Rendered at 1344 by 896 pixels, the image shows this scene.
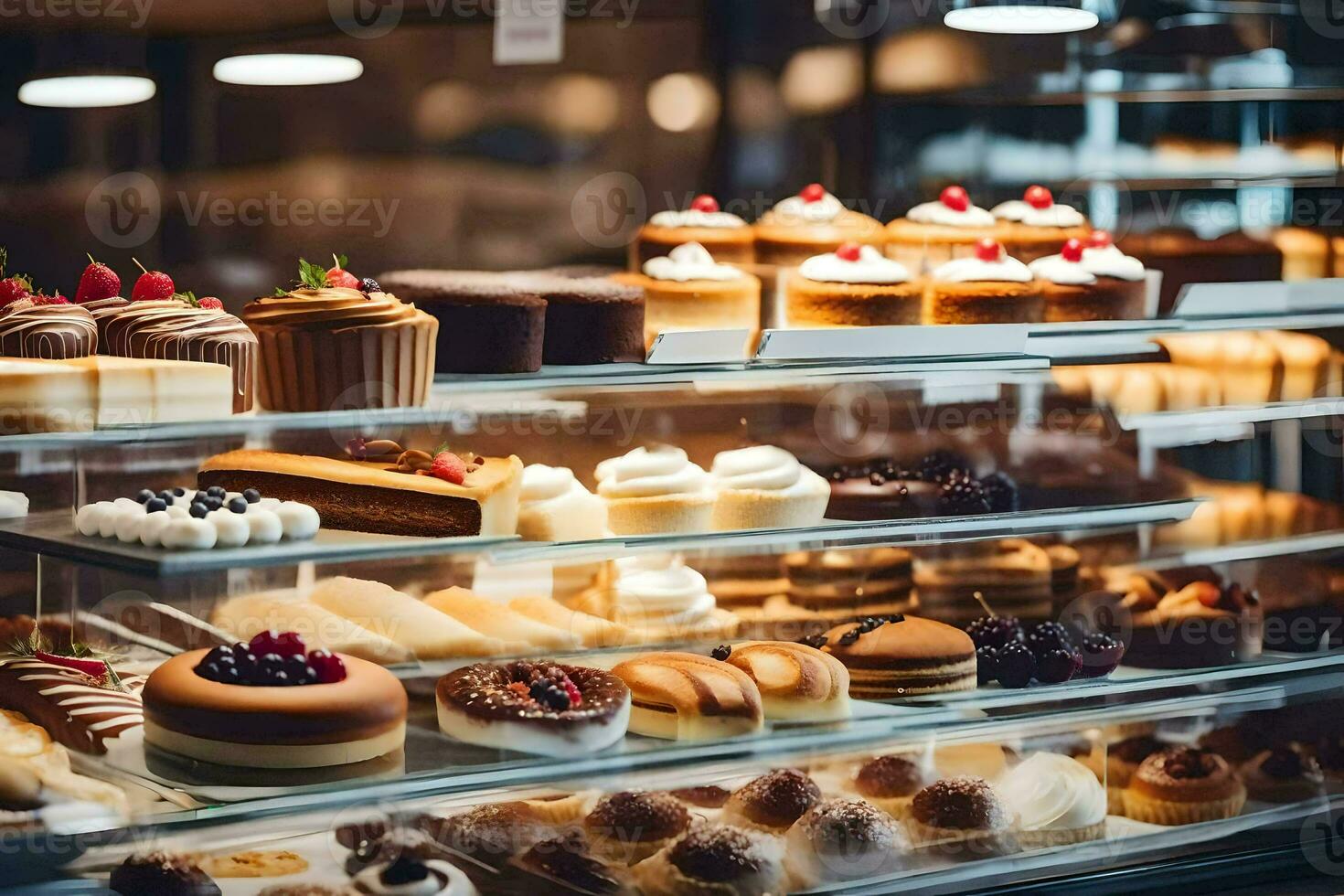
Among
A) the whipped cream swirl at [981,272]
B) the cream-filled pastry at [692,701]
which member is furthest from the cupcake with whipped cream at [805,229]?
the cream-filled pastry at [692,701]

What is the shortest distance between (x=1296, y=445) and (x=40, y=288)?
11.5 ft

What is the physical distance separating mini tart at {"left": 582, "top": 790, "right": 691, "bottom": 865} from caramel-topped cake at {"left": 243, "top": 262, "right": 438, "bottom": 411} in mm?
1134

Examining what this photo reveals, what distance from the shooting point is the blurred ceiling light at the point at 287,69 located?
143 inches

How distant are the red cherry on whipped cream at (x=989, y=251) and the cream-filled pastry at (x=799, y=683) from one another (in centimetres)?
111

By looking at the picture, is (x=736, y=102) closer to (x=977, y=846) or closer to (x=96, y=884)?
(x=977, y=846)

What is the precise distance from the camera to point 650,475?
3.81 meters

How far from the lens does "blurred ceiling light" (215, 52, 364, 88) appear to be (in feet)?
12.0

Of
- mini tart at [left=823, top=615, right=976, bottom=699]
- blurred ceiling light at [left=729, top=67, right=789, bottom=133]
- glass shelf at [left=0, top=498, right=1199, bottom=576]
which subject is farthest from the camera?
blurred ceiling light at [left=729, top=67, right=789, bottom=133]

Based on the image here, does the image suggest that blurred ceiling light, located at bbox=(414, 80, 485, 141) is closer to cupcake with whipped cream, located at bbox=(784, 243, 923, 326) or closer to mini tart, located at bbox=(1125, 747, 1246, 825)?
cupcake with whipped cream, located at bbox=(784, 243, 923, 326)

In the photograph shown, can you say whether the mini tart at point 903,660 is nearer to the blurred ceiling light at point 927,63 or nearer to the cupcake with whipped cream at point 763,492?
the cupcake with whipped cream at point 763,492

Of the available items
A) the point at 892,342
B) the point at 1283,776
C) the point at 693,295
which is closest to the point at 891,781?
the point at 892,342

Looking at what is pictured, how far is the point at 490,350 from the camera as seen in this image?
356cm

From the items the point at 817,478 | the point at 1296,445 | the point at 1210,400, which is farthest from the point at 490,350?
the point at 1296,445

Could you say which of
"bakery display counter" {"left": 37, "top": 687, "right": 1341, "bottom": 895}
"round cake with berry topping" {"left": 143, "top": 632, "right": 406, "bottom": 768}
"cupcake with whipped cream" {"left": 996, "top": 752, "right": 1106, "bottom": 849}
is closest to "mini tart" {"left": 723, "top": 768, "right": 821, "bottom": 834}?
"bakery display counter" {"left": 37, "top": 687, "right": 1341, "bottom": 895}
